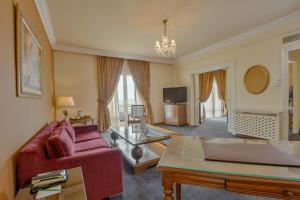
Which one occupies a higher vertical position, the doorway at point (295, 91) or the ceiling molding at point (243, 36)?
the ceiling molding at point (243, 36)

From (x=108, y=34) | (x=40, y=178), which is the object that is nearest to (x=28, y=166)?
(x=40, y=178)

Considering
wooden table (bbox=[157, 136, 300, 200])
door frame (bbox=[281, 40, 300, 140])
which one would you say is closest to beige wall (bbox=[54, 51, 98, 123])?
wooden table (bbox=[157, 136, 300, 200])

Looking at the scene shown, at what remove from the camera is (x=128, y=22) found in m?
2.98

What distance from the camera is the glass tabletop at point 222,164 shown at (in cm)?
77

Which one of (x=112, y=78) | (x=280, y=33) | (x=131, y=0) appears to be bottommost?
(x=112, y=78)

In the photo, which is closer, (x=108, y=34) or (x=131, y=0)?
(x=131, y=0)

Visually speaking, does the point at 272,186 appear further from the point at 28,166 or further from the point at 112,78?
the point at 112,78

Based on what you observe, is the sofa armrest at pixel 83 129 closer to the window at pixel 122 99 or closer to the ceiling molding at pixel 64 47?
the window at pixel 122 99

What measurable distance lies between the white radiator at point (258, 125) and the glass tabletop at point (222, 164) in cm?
252

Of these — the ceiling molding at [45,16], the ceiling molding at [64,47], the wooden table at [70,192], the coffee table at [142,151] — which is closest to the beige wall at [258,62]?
the ceiling molding at [64,47]

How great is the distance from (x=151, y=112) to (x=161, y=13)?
12.0ft

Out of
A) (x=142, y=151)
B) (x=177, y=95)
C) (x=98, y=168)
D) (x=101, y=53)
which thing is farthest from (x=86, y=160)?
(x=177, y=95)

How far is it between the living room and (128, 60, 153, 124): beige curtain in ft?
0.13

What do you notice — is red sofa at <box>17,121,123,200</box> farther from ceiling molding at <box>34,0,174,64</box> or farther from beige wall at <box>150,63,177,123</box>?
beige wall at <box>150,63,177,123</box>
